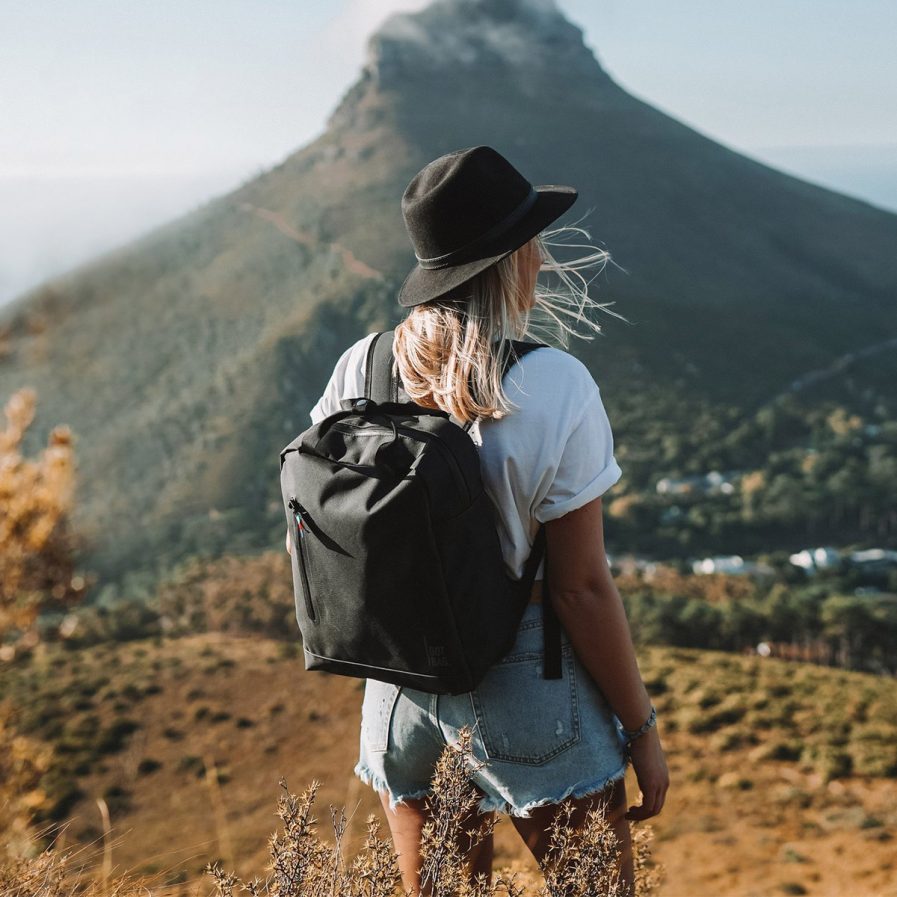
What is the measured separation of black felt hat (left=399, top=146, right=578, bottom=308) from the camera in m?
1.19

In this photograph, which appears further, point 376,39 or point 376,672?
point 376,39

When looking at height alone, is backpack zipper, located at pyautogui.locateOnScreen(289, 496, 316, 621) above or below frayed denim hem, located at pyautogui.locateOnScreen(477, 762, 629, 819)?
above

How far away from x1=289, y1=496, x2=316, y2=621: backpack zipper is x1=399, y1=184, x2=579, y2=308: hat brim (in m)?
0.32

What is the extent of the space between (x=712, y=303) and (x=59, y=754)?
56173 mm

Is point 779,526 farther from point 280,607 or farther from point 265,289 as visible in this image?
point 265,289

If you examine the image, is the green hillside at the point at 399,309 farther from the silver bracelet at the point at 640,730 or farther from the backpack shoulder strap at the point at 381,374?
the silver bracelet at the point at 640,730

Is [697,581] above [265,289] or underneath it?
underneath

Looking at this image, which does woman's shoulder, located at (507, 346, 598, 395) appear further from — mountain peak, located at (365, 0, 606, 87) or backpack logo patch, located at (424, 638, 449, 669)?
mountain peak, located at (365, 0, 606, 87)

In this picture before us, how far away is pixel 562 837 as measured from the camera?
1.15 metres

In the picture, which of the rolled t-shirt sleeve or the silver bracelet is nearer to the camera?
the rolled t-shirt sleeve

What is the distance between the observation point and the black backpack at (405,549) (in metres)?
1.09

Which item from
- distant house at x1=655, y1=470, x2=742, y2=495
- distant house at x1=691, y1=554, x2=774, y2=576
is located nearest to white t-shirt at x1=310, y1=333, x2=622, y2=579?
distant house at x1=691, y1=554, x2=774, y2=576

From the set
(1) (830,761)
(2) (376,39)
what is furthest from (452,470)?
(2) (376,39)

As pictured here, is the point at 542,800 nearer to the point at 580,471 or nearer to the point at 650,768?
the point at 650,768
